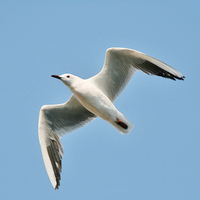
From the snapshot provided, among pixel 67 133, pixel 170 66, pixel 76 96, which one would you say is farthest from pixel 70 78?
pixel 170 66

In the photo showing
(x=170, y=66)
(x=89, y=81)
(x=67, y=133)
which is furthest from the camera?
(x=67, y=133)

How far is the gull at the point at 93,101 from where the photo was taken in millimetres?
8633

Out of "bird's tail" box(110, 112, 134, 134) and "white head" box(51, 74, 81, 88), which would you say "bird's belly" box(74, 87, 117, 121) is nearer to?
"bird's tail" box(110, 112, 134, 134)

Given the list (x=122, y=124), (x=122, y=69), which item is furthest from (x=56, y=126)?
(x=122, y=69)

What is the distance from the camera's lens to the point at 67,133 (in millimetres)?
9797

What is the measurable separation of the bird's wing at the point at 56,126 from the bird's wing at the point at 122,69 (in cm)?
91

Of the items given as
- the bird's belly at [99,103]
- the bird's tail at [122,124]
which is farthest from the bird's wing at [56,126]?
the bird's tail at [122,124]

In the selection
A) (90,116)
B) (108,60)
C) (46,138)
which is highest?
(108,60)

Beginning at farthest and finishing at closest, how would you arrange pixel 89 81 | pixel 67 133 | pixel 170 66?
pixel 67 133, pixel 89 81, pixel 170 66

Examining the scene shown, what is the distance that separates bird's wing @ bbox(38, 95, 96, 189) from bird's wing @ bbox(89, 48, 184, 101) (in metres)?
0.91

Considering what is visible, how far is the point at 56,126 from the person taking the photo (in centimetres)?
971

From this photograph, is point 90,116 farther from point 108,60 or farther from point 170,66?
point 170,66

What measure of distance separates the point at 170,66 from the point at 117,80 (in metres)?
1.48

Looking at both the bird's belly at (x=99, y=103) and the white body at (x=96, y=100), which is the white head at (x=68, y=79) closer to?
the white body at (x=96, y=100)
